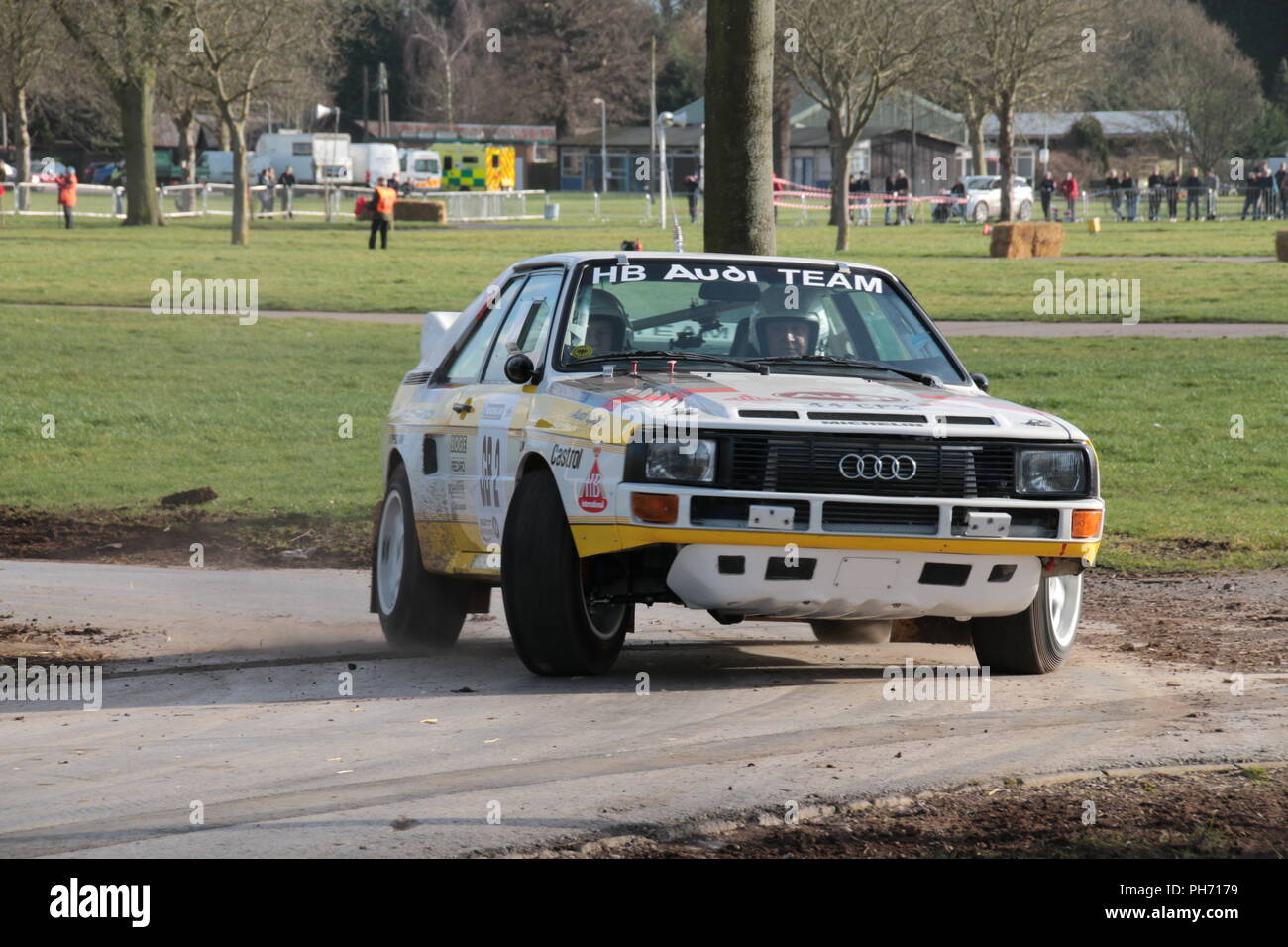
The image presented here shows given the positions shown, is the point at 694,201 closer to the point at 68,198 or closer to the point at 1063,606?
the point at 68,198

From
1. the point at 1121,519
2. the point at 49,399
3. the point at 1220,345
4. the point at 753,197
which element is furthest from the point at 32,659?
the point at 1220,345

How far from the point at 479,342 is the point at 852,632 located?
2216mm

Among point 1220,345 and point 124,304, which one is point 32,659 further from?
point 124,304

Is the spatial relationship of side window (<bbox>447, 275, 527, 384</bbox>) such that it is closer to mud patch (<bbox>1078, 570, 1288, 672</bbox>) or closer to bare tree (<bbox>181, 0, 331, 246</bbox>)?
mud patch (<bbox>1078, 570, 1288, 672</bbox>)

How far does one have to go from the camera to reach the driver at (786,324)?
8.34 metres

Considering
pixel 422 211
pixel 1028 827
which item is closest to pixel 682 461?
pixel 1028 827

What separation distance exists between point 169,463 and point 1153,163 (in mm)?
92835

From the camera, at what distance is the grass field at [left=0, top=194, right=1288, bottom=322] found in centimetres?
3116

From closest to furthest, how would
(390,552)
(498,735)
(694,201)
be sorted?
(498,735), (390,552), (694,201)

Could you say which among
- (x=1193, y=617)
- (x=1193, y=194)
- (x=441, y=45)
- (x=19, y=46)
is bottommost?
(x=1193, y=617)

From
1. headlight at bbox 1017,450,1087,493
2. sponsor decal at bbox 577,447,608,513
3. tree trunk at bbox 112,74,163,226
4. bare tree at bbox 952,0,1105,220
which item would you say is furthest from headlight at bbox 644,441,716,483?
bare tree at bbox 952,0,1105,220

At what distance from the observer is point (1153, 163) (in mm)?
102812

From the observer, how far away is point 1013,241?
4428 cm

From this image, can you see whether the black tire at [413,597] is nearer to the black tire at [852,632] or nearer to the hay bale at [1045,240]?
the black tire at [852,632]
